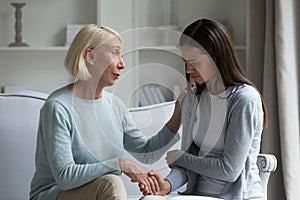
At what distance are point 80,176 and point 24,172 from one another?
0.58 m

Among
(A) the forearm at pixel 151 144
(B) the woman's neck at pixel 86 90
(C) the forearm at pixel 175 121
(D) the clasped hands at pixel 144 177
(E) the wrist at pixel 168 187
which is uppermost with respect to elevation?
(B) the woman's neck at pixel 86 90

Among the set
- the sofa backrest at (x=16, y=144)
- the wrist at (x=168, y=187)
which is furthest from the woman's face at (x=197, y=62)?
the sofa backrest at (x=16, y=144)

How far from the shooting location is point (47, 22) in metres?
3.90

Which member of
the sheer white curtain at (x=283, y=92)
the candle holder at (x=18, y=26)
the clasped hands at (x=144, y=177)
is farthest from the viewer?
the candle holder at (x=18, y=26)

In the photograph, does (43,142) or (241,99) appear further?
(43,142)

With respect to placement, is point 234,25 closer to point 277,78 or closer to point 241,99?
point 277,78

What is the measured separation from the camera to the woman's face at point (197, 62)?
6.61ft

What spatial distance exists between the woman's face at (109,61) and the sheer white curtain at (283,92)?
1.17 m

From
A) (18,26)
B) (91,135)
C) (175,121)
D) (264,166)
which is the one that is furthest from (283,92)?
(18,26)

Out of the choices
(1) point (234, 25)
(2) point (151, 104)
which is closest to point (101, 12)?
(1) point (234, 25)

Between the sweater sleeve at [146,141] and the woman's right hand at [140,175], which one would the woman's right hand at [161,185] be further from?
the sweater sleeve at [146,141]

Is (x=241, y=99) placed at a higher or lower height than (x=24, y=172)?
higher

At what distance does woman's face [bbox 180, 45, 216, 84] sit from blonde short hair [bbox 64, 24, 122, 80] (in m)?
0.24

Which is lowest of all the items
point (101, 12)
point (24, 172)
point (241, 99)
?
point (24, 172)
